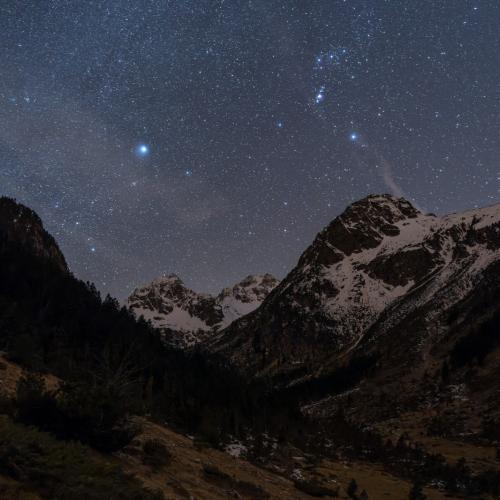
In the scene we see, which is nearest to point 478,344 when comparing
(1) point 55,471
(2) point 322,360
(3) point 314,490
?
(2) point 322,360

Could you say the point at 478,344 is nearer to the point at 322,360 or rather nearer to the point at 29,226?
the point at 322,360

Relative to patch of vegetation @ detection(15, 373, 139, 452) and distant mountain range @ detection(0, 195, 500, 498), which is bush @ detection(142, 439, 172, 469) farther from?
patch of vegetation @ detection(15, 373, 139, 452)

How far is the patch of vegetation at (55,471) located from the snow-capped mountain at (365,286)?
7993 centimetres

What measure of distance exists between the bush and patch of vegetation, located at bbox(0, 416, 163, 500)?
10.2 feet

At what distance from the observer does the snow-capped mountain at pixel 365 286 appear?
10038cm

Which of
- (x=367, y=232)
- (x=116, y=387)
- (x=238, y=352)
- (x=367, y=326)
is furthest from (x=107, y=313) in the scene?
(x=367, y=232)

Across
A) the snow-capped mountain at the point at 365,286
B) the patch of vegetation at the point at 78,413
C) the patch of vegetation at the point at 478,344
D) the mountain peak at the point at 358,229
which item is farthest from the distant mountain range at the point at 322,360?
the mountain peak at the point at 358,229

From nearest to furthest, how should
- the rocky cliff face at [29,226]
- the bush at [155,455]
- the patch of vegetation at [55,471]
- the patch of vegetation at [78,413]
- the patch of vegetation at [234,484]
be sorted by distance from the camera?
the patch of vegetation at [55,471], the patch of vegetation at [78,413], the bush at [155,455], the patch of vegetation at [234,484], the rocky cliff face at [29,226]

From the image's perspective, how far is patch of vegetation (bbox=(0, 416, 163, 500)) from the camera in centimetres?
586

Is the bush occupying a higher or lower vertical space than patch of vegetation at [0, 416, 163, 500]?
lower

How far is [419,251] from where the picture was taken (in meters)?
144

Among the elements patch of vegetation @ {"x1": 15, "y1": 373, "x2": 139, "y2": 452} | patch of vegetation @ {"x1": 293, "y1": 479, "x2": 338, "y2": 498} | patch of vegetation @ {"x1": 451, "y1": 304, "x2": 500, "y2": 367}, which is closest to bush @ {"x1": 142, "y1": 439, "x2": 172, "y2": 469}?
patch of vegetation @ {"x1": 15, "y1": 373, "x2": 139, "y2": 452}

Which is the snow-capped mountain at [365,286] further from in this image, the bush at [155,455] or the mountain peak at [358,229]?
the bush at [155,455]

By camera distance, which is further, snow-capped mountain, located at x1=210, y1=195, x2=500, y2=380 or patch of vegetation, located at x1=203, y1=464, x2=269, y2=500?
snow-capped mountain, located at x1=210, y1=195, x2=500, y2=380
